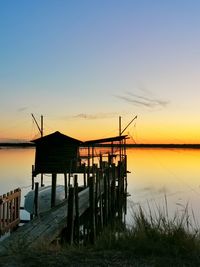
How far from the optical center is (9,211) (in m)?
14.8

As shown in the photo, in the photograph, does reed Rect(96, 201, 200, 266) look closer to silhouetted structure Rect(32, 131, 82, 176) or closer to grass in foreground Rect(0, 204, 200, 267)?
grass in foreground Rect(0, 204, 200, 267)

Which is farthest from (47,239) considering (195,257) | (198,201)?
(198,201)

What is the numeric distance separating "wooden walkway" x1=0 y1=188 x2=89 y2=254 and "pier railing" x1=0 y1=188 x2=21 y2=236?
155 cm

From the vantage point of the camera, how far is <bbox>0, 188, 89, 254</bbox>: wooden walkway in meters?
8.12

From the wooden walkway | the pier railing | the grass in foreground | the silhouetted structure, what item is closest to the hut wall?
the silhouetted structure

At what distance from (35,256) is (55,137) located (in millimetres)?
28787

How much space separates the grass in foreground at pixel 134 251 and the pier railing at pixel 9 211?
6.50 m

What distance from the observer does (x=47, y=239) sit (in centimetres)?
995

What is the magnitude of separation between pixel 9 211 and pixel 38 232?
4.53 metres

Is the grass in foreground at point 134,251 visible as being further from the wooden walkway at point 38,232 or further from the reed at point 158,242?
the wooden walkway at point 38,232

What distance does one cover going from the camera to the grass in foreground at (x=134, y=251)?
6.85 meters

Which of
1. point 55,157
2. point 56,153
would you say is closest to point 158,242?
point 55,157

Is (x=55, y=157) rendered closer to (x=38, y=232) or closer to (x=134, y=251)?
(x=38, y=232)

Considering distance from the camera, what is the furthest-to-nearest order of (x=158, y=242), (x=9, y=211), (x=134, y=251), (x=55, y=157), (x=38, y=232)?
(x=55, y=157)
(x=9, y=211)
(x=38, y=232)
(x=158, y=242)
(x=134, y=251)
